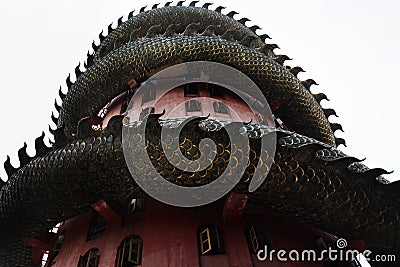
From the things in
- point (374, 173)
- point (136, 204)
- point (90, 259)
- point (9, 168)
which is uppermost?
point (9, 168)

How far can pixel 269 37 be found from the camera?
18.2 metres

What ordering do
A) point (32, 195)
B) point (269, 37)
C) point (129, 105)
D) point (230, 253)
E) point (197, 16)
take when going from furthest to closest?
point (269, 37)
point (197, 16)
point (129, 105)
point (32, 195)
point (230, 253)

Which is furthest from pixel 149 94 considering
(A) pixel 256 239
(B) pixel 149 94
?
(A) pixel 256 239

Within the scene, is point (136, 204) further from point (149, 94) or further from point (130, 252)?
point (149, 94)

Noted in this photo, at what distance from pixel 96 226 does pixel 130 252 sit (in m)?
1.86

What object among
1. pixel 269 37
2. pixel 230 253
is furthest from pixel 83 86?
pixel 269 37

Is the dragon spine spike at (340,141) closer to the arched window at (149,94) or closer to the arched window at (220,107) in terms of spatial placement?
the arched window at (220,107)

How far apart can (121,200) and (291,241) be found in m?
3.45

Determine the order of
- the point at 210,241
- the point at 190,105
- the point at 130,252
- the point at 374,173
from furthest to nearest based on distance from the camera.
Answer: the point at 190,105
the point at 130,252
the point at 210,241
the point at 374,173

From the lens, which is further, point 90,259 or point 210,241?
point 90,259

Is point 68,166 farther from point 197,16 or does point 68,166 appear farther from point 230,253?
point 197,16

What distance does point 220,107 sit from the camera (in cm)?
1145

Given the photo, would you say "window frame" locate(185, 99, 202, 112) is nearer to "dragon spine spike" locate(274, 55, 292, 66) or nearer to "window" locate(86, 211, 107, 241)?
"window" locate(86, 211, 107, 241)

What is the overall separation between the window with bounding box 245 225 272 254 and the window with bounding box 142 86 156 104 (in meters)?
5.27
